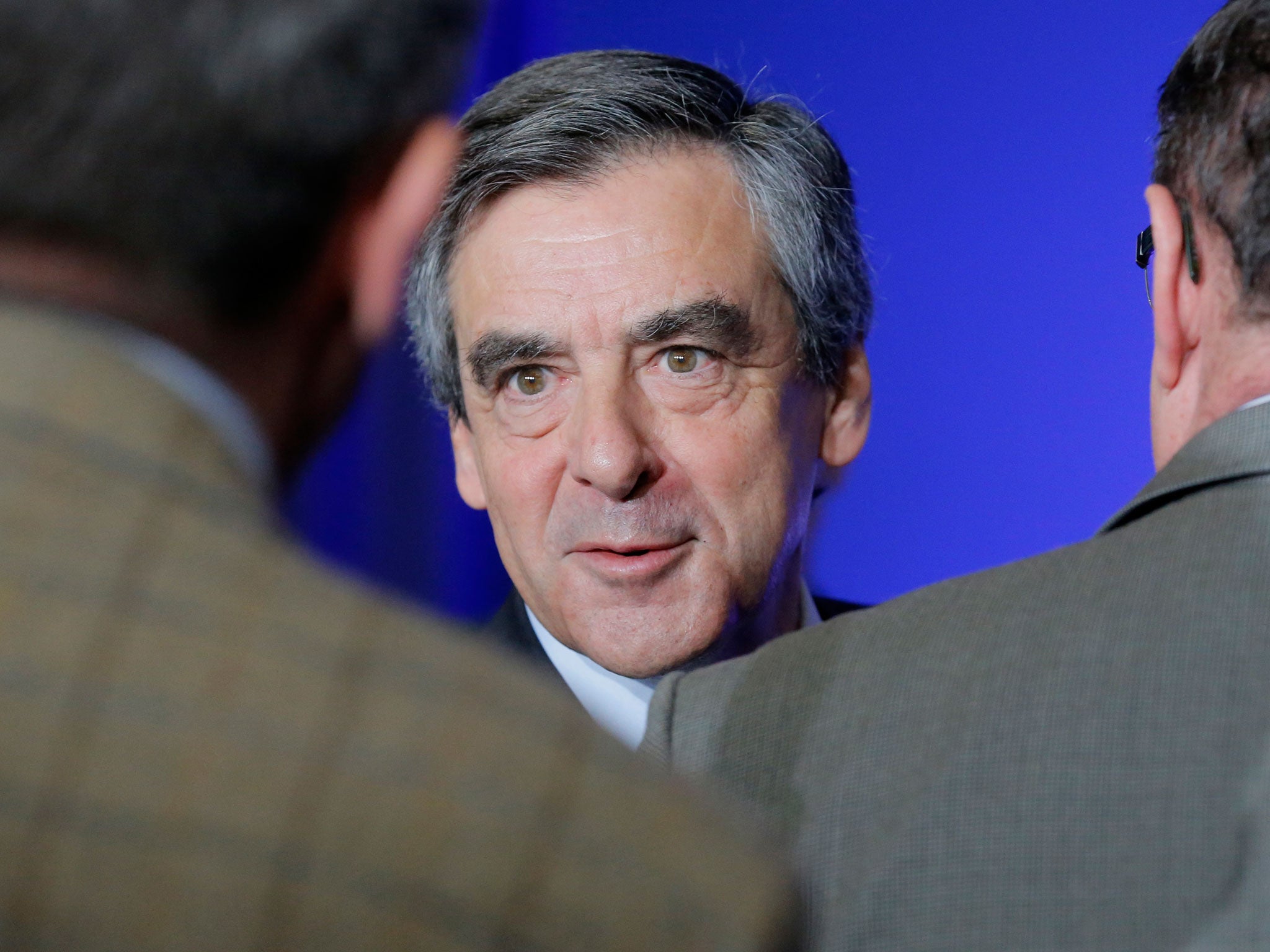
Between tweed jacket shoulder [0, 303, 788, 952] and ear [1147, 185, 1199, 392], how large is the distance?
896 millimetres

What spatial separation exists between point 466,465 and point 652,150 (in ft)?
1.83

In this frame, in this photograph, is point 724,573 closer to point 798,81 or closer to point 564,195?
point 564,195

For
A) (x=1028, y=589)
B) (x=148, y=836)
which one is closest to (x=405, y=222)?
(x=148, y=836)

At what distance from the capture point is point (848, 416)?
2.11m

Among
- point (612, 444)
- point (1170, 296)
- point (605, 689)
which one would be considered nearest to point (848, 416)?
point (612, 444)

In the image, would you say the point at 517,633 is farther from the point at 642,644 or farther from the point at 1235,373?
the point at 1235,373

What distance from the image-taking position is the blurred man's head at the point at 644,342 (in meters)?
1.86

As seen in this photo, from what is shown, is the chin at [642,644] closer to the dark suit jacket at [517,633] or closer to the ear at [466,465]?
the dark suit jacket at [517,633]

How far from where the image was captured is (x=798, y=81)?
9.48 ft

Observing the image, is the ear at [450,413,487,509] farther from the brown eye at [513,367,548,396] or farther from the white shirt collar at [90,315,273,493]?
the white shirt collar at [90,315,273,493]

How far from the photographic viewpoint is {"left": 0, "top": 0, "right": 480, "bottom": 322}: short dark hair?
1.80 ft

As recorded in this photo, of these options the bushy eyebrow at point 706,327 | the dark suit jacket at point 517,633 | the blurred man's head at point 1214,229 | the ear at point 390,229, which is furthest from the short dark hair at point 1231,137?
the dark suit jacket at point 517,633

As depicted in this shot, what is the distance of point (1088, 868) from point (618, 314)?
108 centimetres

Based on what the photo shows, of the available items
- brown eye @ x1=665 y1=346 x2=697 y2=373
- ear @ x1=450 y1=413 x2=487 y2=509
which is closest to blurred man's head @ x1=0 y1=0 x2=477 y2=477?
brown eye @ x1=665 y1=346 x2=697 y2=373
